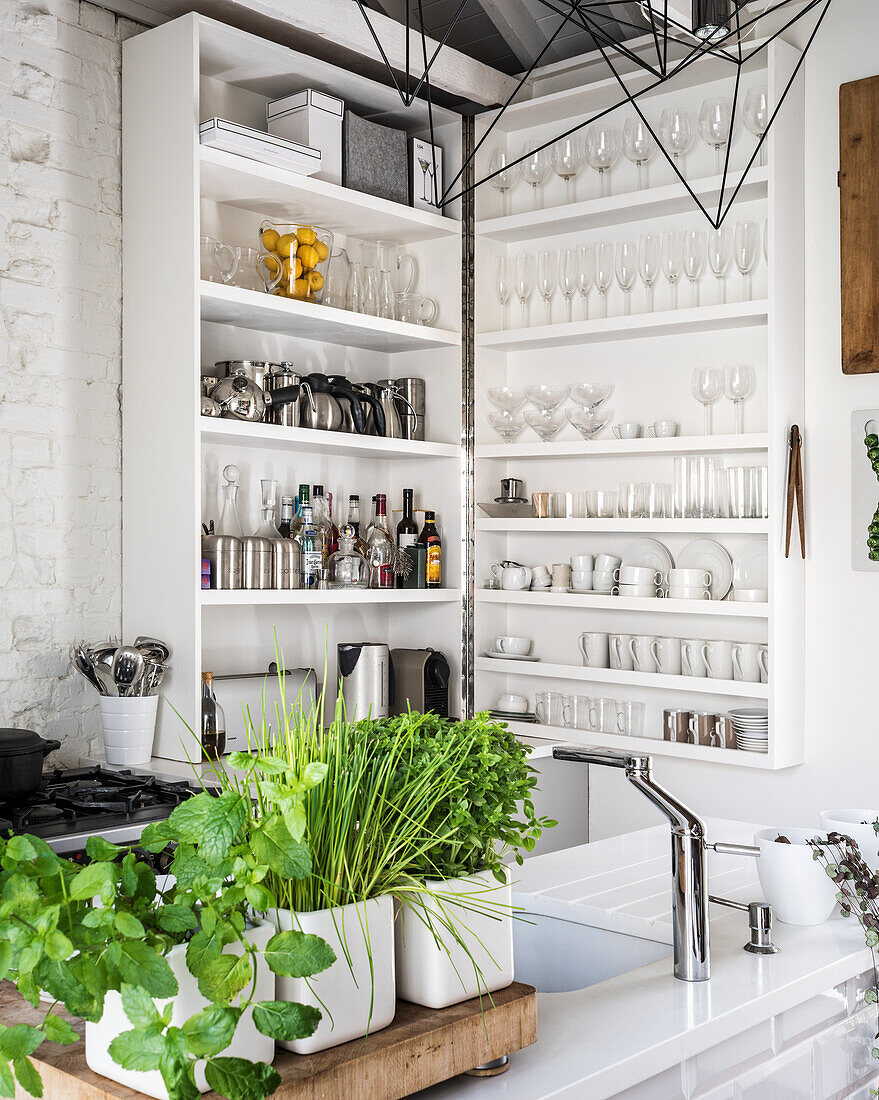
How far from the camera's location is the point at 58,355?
9.82ft

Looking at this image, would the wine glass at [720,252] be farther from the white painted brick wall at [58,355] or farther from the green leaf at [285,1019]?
the green leaf at [285,1019]

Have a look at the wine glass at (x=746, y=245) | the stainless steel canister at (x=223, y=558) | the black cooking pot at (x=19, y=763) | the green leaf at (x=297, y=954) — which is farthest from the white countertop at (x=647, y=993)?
the wine glass at (x=746, y=245)

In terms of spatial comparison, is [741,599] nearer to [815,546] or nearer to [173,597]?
[815,546]

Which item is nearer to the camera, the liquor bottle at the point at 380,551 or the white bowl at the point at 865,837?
the white bowl at the point at 865,837

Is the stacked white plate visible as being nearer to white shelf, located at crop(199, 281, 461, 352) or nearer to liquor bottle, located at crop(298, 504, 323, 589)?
liquor bottle, located at crop(298, 504, 323, 589)

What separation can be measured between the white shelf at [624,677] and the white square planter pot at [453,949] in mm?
2262

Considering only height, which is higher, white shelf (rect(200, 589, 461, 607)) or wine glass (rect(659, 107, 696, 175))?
wine glass (rect(659, 107, 696, 175))

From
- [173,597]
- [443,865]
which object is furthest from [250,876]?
[173,597]

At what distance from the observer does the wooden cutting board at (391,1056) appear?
85cm

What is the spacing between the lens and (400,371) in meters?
3.92

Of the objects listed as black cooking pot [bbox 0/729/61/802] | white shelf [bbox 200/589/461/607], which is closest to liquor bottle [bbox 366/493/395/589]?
white shelf [bbox 200/589/461/607]

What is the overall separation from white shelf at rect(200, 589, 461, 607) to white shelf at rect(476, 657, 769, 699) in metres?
0.28

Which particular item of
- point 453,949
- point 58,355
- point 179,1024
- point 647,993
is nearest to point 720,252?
point 58,355

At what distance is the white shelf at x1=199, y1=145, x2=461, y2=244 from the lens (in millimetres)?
3051
